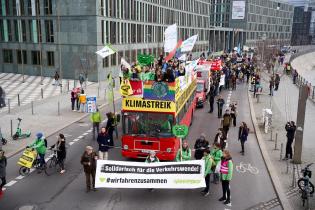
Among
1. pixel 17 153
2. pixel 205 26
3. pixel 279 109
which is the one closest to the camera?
pixel 17 153

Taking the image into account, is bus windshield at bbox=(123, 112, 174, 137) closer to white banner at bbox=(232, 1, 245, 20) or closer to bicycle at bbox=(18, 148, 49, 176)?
bicycle at bbox=(18, 148, 49, 176)

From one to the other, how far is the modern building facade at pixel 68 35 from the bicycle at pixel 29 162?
31.0 m

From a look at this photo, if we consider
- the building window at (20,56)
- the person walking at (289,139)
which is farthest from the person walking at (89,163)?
the building window at (20,56)

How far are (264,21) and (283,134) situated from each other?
479 feet

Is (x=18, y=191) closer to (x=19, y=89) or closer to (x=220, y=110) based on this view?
(x=220, y=110)

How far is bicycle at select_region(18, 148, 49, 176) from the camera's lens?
14.2 metres

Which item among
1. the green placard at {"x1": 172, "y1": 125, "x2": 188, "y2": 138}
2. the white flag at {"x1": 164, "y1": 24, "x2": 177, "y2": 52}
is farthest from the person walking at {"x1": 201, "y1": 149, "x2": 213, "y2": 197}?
the white flag at {"x1": 164, "y1": 24, "x2": 177, "y2": 52}

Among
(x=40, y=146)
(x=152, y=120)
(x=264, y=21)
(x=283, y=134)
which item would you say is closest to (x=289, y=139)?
(x=283, y=134)

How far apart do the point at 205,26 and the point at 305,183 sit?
325 feet

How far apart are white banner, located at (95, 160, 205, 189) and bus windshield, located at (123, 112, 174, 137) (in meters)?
2.50

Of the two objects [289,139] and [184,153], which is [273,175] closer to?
[289,139]

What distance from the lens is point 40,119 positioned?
81.3 ft

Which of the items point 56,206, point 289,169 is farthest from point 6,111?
point 289,169

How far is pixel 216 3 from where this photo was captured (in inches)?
5517
